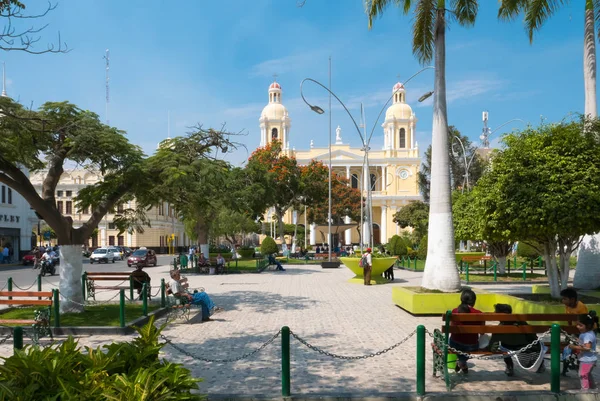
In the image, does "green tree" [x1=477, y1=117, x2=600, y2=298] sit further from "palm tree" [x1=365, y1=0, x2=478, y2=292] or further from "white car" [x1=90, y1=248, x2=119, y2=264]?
"white car" [x1=90, y1=248, x2=119, y2=264]

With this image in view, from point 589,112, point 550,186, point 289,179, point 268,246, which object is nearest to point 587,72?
point 589,112

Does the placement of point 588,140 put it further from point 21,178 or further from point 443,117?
point 21,178

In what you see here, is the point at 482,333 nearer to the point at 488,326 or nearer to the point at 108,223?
the point at 488,326

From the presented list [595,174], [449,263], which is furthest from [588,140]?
[449,263]

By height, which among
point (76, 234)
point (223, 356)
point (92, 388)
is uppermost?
point (76, 234)

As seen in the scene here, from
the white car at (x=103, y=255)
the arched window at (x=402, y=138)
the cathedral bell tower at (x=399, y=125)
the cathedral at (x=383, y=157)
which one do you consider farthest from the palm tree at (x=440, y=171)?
the arched window at (x=402, y=138)

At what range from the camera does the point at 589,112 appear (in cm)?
1470

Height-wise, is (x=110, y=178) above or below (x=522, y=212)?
above

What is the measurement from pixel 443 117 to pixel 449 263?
3.54 m

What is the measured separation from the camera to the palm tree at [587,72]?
1462 cm

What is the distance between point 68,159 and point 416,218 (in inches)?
1779

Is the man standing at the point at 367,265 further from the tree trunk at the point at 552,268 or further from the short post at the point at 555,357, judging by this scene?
the short post at the point at 555,357

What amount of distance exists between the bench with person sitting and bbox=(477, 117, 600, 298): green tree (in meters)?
4.61

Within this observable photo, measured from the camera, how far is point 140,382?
4066 mm
